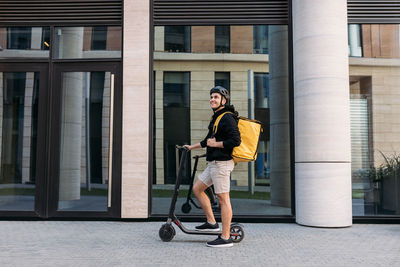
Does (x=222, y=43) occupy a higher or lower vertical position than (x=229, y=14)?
lower

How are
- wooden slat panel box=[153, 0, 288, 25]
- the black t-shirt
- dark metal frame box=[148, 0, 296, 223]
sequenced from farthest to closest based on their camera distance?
wooden slat panel box=[153, 0, 288, 25], dark metal frame box=[148, 0, 296, 223], the black t-shirt

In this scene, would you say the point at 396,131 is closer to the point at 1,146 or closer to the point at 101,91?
the point at 101,91

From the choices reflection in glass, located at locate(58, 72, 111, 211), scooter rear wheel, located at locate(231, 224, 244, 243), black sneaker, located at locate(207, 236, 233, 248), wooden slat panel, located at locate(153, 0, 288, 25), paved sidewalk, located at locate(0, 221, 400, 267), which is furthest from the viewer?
wooden slat panel, located at locate(153, 0, 288, 25)

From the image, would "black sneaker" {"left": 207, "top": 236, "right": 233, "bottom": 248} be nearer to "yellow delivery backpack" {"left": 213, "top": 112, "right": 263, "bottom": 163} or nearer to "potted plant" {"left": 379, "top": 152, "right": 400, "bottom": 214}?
"yellow delivery backpack" {"left": 213, "top": 112, "right": 263, "bottom": 163}

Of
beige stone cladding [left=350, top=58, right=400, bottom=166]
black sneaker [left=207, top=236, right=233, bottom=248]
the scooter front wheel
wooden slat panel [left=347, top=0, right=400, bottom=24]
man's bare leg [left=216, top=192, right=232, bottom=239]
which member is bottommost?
black sneaker [left=207, top=236, right=233, bottom=248]

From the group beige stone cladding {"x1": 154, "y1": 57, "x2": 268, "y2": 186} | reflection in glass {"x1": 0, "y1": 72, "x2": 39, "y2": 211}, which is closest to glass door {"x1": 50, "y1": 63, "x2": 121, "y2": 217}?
reflection in glass {"x1": 0, "y1": 72, "x2": 39, "y2": 211}

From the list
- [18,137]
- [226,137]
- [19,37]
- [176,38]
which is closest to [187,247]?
[226,137]

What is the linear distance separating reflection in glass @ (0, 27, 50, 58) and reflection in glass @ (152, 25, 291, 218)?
7.21ft

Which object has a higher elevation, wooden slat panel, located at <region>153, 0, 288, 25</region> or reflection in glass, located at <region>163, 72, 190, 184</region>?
wooden slat panel, located at <region>153, 0, 288, 25</region>

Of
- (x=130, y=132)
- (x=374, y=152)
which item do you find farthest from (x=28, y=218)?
(x=374, y=152)

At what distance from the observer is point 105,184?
6977 millimetres

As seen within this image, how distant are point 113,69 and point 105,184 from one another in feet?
7.22

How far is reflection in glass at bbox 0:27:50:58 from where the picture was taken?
7.23 m

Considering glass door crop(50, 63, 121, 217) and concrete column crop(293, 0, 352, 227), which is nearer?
concrete column crop(293, 0, 352, 227)
